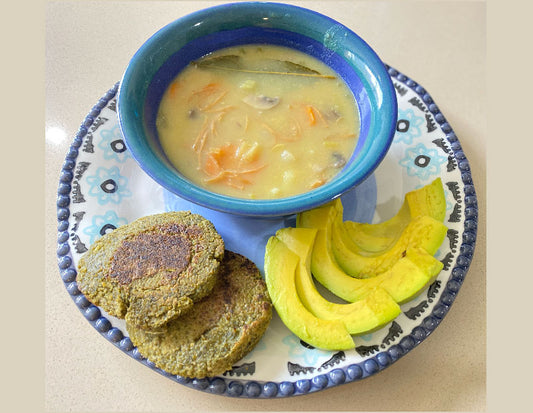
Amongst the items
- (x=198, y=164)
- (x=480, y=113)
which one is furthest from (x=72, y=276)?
(x=480, y=113)

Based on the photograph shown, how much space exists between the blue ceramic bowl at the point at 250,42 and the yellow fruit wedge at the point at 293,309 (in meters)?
0.22

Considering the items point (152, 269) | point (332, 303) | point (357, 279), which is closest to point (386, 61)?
point (357, 279)

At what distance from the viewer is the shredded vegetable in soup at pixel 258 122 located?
81.4 inches

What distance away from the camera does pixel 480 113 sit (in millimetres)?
2762

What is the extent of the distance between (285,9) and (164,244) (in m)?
1.10

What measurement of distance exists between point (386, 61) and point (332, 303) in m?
1.56

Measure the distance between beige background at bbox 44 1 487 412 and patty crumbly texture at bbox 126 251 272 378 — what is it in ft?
0.81

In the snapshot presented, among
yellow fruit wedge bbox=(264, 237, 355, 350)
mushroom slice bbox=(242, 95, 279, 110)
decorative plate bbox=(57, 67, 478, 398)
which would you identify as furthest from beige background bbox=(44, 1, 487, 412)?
mushroom slice bbox=(242, 95, 279, 110)

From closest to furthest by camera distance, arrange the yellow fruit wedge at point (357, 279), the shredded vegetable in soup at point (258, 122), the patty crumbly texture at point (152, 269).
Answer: the patty crumbly texture at point (152, 269) → the yellow fruit wedge at point (357, 279) → the shredded vegetable in soup at point (258, 122)

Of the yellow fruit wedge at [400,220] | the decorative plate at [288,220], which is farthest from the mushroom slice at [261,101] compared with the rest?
the yellow fruit wedge at [400,220]

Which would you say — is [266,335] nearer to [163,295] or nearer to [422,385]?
[163,295]

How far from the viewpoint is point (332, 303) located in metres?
1.95

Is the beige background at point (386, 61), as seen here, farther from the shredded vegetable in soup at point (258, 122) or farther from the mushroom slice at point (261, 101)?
the mushroom slice at point (261, 101)

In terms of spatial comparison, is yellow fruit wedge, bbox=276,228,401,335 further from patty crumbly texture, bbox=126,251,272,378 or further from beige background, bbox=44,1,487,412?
beige background, bbox=44,1,487,412
